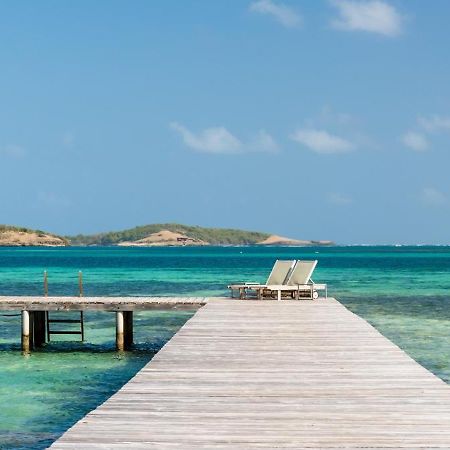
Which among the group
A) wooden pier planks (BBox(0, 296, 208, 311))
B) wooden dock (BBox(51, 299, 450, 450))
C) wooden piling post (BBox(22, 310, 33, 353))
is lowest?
wooden piling post (BBox(22, 310, 33, 353))

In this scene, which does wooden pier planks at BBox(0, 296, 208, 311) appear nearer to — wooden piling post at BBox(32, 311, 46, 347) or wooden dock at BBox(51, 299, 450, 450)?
wooden piling post at BBox(32, 311, 46, 347)

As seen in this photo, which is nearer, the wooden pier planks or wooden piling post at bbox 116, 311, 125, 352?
the wooden pier planks

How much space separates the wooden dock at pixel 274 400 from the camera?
18.5 feet

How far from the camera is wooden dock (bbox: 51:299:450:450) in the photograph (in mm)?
5648

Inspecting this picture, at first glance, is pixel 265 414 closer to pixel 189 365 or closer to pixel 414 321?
pixel 189 365

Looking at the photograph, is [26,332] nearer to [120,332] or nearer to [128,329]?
[120,332]

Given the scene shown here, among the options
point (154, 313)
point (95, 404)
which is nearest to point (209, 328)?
point (95, 404)

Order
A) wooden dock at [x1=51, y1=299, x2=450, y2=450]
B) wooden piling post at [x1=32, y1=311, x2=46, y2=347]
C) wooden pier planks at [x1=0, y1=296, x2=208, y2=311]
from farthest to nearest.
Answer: wooden piling post at [x1=32, y1=311, x2=46, y2=347]
wooden pier planks at [x1=0, y1=296, x2=208, y2=311]
wooden dock at [x1=51, y1=299, x2=450, y2=450]

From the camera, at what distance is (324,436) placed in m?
5.73

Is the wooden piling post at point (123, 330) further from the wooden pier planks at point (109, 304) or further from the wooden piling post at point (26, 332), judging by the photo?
the wooden piling post at point (26, 332)

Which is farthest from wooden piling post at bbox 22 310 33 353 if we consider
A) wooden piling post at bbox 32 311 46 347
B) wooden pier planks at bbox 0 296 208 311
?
wooden pier planks at bbox 0 296 208 311

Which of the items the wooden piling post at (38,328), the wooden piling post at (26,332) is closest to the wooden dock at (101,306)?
the wooden piling post at (26,332)

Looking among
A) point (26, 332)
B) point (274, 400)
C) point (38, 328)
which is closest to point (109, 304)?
point (26, 332)

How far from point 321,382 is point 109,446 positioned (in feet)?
10.2
